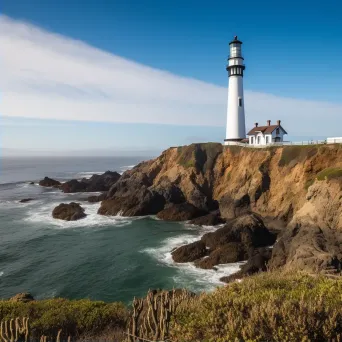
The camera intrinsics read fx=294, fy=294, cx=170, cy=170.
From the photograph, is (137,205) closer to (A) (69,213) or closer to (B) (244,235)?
(A) (69,213)

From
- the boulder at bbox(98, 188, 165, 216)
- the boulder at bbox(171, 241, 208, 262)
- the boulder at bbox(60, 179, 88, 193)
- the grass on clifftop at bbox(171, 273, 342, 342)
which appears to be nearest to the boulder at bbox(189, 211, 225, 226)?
the boulder at bbox(98, 188, 165, 216)

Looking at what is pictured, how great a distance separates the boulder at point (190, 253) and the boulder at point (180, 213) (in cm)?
1343

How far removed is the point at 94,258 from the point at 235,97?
1626 inches

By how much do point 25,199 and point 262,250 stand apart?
49057 mm

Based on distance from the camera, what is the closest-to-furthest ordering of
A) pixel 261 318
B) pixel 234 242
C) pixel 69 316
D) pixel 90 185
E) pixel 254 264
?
pixel 261 318 → pixel 69 316 → pixel 254 264 → pixel 234 242 → pixel 90 185

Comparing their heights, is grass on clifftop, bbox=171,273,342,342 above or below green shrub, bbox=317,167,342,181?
below

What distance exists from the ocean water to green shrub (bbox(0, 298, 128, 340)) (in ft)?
23.8

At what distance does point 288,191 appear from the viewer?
38.7 m

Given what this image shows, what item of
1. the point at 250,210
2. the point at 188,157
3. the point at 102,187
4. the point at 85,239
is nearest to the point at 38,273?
the point at 85,239

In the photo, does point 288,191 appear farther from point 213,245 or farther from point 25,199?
point 25,199

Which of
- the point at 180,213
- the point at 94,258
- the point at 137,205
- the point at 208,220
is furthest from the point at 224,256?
the point at 137,205

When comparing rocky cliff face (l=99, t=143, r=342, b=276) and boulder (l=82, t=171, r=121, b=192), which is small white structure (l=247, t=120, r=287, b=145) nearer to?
rocky cliff face (l=99, t=143, r=342, b=276)

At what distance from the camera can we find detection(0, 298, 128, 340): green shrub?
513 inches

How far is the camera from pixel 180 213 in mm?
44000
